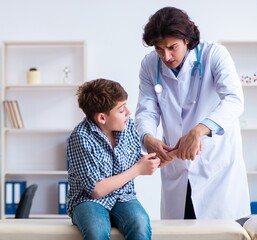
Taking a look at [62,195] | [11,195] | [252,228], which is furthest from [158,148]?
[11,195]

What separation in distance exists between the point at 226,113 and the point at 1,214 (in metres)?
3.32

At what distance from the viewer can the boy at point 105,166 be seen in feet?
5.72

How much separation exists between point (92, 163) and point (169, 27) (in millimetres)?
555

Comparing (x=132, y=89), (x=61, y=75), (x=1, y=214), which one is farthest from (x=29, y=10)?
(x=1, y=214)

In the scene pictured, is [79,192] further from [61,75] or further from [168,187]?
[61,75]

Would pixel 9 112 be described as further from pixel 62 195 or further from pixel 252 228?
pixel 252 228

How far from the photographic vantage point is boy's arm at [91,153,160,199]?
6.07 ft

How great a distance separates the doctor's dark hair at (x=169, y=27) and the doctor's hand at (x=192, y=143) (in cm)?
34

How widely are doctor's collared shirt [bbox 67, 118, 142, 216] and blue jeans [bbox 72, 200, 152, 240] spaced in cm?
4

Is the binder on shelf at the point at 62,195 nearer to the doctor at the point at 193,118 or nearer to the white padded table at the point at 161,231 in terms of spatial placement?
the doctor at the point at 193,118

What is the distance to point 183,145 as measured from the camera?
77.8 inches

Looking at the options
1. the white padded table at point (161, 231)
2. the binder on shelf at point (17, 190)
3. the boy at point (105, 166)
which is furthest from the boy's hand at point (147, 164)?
the binder on shelf at point (17, 190)

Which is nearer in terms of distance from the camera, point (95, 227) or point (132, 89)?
point (95, 227)

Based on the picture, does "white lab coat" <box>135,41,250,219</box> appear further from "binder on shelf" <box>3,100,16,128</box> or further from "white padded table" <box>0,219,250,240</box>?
"binder on shelf" <box>3,100,16,128</box>
